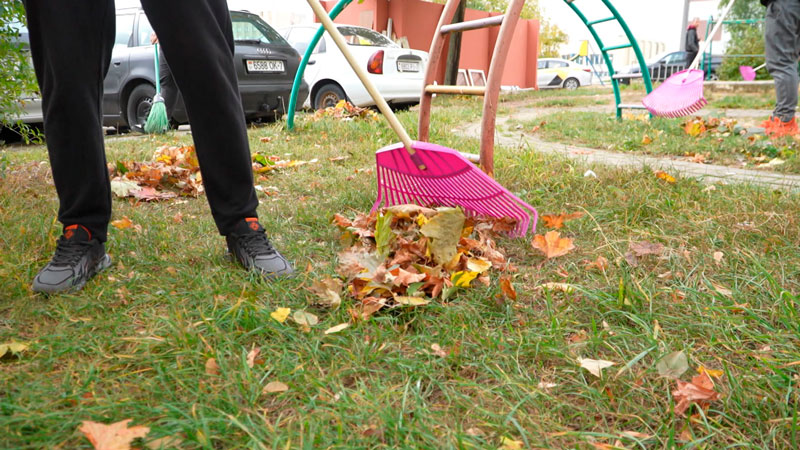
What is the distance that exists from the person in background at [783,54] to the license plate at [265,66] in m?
4.82

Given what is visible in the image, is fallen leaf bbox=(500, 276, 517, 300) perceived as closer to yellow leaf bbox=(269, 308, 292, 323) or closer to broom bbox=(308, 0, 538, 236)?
broom bbox=(308, 0, 538, 236)

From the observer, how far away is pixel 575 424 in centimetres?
108

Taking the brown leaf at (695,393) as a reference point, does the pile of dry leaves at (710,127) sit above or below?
above

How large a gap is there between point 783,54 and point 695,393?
4516mm

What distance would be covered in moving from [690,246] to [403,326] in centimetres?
108

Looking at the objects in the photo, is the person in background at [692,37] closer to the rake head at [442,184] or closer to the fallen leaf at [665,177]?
the fallen leaf at [665,177]

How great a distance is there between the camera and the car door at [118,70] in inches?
250

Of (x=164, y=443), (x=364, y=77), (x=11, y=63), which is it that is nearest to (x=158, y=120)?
(x=11, y=63)

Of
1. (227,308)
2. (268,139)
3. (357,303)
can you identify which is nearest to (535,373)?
(357,303)

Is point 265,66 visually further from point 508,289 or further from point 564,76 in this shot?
point 564,76

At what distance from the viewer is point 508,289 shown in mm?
1569

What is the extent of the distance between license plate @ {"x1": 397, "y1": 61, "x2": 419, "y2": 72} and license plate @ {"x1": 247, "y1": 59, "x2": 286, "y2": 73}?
1.84m

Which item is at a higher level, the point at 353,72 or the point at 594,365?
the point at 353,72

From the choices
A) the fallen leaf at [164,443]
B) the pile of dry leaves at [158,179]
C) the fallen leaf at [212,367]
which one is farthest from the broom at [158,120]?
the fallen leaf at [164,443]
